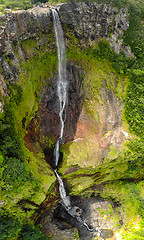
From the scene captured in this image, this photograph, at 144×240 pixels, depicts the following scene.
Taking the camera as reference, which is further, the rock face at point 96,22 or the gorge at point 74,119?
the rock face at point 96,22

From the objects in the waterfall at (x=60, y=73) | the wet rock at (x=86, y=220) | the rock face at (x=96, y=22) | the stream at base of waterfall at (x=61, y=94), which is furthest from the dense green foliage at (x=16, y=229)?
the rock face at (x=96, y=22)

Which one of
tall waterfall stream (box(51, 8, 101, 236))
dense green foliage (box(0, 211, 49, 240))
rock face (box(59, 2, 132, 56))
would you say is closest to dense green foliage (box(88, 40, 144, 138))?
rock face (box(59, 2, 132, 56))

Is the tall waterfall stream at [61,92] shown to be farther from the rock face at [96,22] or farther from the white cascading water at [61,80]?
the rock face at [96,22]

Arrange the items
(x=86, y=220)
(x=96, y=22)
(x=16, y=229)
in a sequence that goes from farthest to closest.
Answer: (x=96, y=22), (x=86, y=220), (x=16, y=229)

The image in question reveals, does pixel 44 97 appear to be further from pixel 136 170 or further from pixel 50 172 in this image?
pixel 136 170

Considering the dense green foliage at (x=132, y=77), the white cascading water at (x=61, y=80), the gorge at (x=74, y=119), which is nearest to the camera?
the gorge at (x=74, y=119)

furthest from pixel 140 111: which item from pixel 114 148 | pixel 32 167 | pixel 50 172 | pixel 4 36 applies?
pixel 4 36

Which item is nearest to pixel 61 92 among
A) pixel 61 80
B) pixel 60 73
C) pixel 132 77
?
pixel 61 80

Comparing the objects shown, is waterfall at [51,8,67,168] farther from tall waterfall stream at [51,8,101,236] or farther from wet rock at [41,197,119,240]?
wet rock at [41,197,119,240]

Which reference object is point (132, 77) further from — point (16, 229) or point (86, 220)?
point (16, 229)
